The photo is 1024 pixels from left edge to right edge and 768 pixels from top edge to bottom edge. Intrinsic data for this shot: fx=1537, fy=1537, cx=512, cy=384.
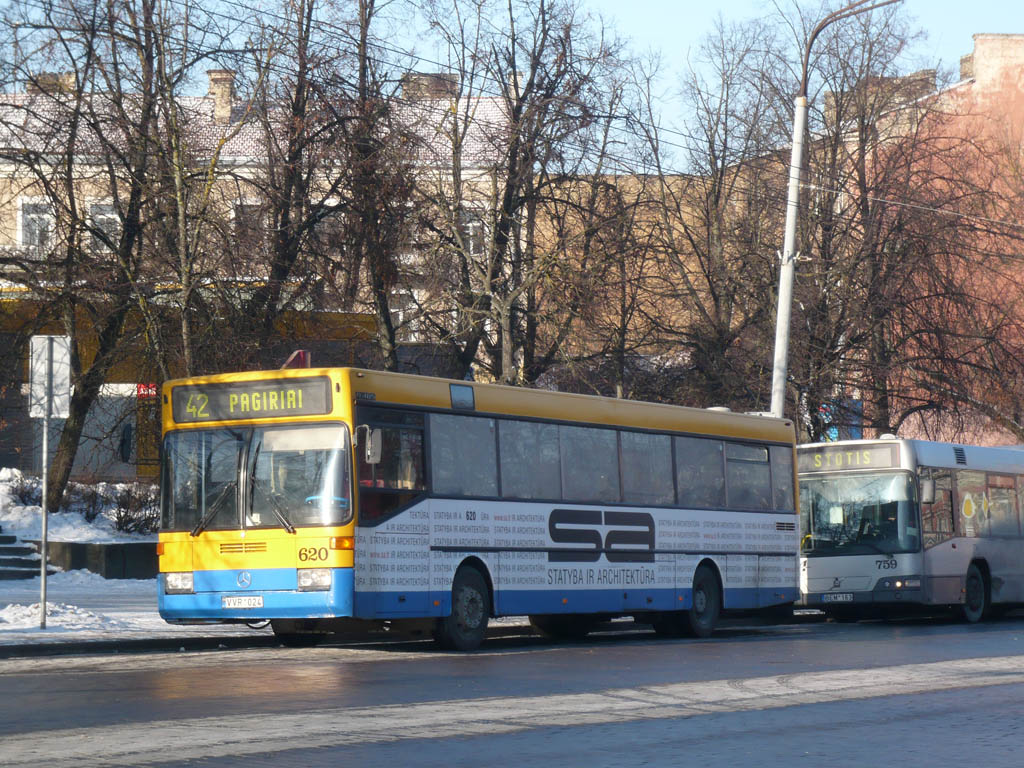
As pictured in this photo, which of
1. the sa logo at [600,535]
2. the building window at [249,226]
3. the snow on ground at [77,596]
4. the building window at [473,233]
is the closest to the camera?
the snow on ground at [77,596]

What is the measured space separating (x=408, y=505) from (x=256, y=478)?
5.35 ft

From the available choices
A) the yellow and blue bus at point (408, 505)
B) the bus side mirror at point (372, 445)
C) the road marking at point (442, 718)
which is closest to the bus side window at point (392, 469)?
the yellow and blue bus at point (408, 505)

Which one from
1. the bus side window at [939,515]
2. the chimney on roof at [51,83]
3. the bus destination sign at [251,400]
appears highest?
the chimney on roof at [51,83]

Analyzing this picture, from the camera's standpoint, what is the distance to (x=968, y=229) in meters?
33.9

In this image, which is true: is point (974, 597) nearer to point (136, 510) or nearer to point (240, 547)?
point (240, 547)

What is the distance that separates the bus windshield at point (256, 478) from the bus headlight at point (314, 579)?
1.59 feet

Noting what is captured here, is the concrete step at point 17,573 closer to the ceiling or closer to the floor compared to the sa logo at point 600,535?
closer to the floor

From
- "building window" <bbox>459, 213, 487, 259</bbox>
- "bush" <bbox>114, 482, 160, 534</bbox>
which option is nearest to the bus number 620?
"bush" <bbox>114, 482, 160, 534</bbox>

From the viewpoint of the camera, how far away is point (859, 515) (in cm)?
2455

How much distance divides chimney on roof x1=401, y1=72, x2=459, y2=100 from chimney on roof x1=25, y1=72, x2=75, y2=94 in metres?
6.01

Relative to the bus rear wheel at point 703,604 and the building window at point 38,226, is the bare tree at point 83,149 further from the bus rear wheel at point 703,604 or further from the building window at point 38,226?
the bus rear wheel at point 703,604

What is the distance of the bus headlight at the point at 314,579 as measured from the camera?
15.6 meters

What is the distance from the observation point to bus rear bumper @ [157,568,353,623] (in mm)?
15523

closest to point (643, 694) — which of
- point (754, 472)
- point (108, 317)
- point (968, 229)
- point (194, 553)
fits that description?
point (194, 553)
